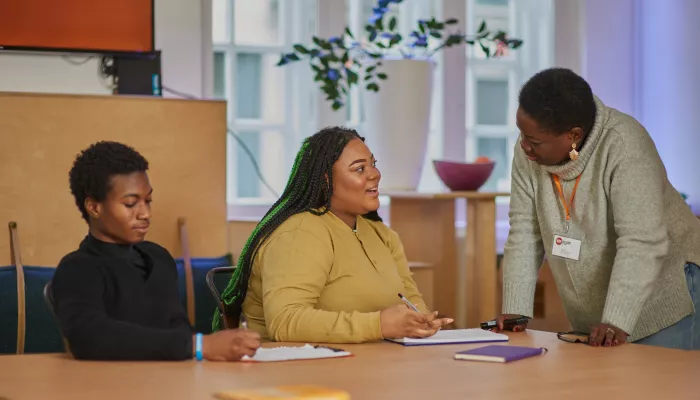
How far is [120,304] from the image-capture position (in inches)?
85.4

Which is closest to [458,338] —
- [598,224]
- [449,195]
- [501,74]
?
[598,224]

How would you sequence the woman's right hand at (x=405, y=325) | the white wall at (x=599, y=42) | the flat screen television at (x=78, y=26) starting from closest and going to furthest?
1. the woman's right hand at (x=405, y=325)
2. the flat screen television at (x=78, y=26)
3. the white wall at (x=599, y=42)

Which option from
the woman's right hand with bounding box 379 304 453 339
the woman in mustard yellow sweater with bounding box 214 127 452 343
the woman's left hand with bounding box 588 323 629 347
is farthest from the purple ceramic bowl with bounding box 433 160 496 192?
the woman's right hand with bounding box 379 304 453 339

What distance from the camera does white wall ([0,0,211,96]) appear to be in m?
4.68

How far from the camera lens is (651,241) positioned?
8.09 ft

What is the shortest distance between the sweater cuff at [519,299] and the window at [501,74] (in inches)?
128

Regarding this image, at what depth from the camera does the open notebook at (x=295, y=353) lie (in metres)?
2.06

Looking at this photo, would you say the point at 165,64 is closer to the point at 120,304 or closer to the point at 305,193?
the point at 305,193

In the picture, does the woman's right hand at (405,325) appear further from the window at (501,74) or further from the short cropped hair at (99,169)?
the window at (501,74)

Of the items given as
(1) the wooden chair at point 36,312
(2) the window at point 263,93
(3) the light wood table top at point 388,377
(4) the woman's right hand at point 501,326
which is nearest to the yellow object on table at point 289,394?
(3) the light wood table top at point 388,377

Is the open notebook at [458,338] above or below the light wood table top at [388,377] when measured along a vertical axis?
below

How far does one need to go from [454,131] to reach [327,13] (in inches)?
40.5

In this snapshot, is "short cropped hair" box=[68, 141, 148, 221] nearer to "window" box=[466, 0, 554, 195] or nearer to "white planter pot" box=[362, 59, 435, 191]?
"white planter pot" box=[362, 59, 435, 191]

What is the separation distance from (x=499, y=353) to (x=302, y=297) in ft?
1.77
